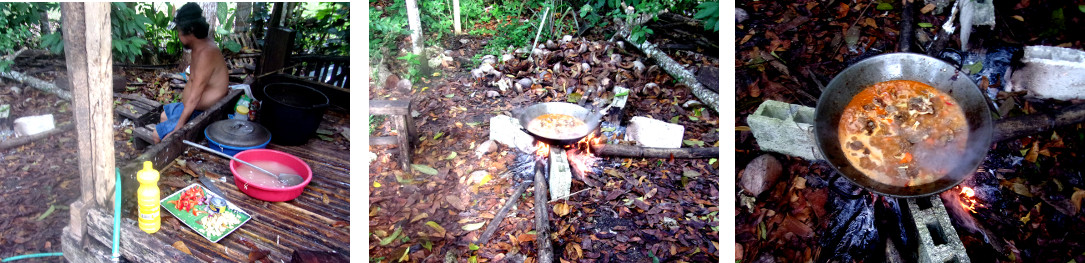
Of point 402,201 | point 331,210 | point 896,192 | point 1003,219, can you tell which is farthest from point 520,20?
point 1003,219

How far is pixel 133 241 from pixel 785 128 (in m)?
2.62

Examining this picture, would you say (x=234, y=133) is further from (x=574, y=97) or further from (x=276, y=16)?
(x=574, y=97)

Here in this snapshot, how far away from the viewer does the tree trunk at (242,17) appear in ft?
7.41

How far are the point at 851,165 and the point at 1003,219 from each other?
0.59 metres

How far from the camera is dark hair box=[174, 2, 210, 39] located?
2240mm

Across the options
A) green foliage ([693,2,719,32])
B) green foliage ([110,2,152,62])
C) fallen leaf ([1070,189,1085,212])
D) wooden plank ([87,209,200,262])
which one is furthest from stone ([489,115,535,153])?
fallen leaf ([1070,189,1085,212])

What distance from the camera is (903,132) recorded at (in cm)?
215

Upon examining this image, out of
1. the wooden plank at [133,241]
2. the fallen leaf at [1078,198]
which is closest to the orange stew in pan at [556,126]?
the wooden plank at [133,241]

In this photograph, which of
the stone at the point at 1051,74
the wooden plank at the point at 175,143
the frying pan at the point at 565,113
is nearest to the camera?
the stone at the point at 1051,74

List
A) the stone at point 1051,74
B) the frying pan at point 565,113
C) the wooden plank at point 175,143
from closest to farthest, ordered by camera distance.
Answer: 1. the stone at point 1051,74
2. the frying pan at point 565,113
3. the wooden plank at point 175,143

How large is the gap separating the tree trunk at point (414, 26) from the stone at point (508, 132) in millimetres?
390

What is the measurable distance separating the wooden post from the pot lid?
401mm

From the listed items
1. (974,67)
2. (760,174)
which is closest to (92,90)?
(760,174)

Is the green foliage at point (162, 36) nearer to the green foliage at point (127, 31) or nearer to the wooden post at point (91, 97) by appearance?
the green foliage at point (127, 31)
